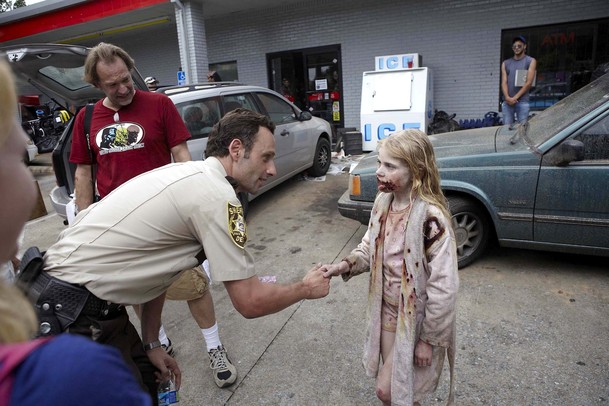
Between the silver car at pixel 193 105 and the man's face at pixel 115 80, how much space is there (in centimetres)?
45

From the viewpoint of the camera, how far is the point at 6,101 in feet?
2.10

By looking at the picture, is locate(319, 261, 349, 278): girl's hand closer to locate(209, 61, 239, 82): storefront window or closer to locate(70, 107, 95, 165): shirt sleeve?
locate(70, 107, 95, 165): shirt sleeve

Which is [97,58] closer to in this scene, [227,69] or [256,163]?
[256,163]

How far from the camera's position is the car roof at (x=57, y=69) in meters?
3.37

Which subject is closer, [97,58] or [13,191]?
[13,191]

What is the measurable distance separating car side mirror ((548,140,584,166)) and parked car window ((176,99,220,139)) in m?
3.59

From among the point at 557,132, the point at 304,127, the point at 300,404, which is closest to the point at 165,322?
the point at 300,404

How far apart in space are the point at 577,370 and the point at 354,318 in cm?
149

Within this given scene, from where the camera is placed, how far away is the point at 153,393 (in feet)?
5.99

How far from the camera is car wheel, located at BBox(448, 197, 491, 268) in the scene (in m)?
3.81

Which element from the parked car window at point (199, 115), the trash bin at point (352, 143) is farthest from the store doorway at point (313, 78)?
the parked car window at point (199, 115)

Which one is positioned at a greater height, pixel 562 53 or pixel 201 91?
pixel 562 53

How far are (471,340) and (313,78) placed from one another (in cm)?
964

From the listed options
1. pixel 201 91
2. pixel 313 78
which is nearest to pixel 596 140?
pixel 201 91
